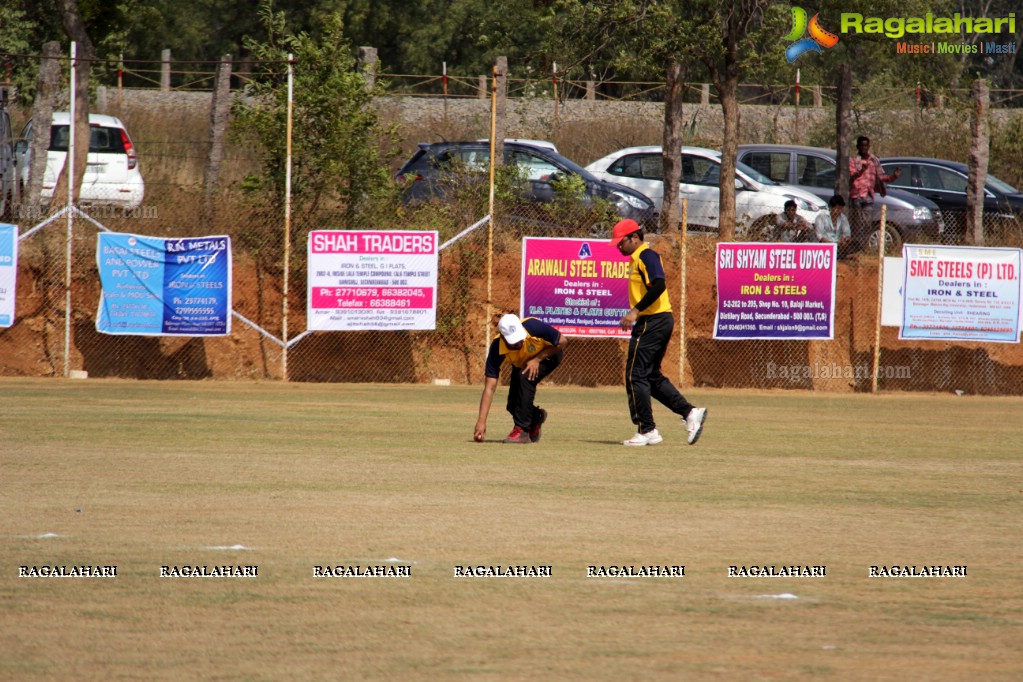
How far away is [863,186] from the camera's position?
854 inches

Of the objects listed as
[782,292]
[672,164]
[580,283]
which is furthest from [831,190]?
[580,283]

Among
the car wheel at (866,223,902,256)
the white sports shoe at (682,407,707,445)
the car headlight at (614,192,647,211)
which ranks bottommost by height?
the white sports shoe at (682,407,707,445)

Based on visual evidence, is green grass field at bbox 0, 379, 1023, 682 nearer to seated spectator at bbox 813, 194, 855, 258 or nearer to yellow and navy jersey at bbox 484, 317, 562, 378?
yellow and navy jersey at bbox 484, 317, 562, 378

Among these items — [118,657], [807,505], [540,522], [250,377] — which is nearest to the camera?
[118,657]

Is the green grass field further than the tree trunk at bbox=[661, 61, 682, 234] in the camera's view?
No

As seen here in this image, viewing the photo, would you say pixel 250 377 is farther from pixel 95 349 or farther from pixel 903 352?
pixel 903 352

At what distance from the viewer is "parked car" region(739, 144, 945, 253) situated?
22.2m

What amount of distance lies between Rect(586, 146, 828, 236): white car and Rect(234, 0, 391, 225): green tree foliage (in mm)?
4631

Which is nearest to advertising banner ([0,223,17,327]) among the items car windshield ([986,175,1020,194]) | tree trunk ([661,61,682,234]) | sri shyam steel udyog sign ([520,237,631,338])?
sri shyam steel udyog sign ([520,237,631,338])

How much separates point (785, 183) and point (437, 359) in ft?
27.0

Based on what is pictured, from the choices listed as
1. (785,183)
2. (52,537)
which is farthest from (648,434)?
(785,183)

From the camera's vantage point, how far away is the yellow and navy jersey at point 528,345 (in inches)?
453

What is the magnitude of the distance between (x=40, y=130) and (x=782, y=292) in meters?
11.2

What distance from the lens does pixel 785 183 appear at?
24.3 metres
